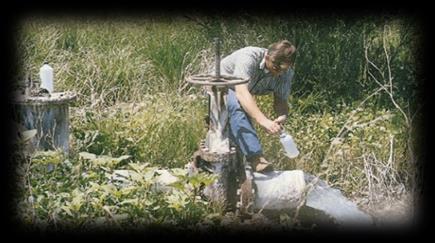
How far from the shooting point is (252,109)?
4.39 meters

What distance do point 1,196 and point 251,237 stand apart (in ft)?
3.36

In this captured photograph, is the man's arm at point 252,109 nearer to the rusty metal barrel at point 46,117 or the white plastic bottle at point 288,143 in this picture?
the white plastic bottle at point 288,143

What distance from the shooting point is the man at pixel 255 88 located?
438 centimetres

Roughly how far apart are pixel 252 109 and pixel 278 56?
24 cm

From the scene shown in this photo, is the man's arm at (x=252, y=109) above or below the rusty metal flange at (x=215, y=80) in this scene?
below

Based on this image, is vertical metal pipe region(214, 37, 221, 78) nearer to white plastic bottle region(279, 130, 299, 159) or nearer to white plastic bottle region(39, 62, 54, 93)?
white plastic bottle region(279, 130, 299, 159)

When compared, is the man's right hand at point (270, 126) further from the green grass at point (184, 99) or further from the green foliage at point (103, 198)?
the green foliage at point (103, 198)

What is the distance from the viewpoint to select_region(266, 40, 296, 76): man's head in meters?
4.39

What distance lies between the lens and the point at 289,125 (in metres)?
4.45

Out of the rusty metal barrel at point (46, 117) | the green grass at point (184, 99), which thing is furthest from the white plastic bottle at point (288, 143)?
the rusty metal barrel at point (46, 117)

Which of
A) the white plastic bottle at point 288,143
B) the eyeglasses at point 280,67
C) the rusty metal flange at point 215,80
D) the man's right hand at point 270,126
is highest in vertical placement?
the eyeglasses at point 280,67

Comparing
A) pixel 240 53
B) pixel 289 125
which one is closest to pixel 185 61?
pixel 240 53

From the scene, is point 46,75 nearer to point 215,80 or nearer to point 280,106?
point 215,80

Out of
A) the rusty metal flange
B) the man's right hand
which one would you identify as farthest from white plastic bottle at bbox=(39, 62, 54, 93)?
the man's right hand
